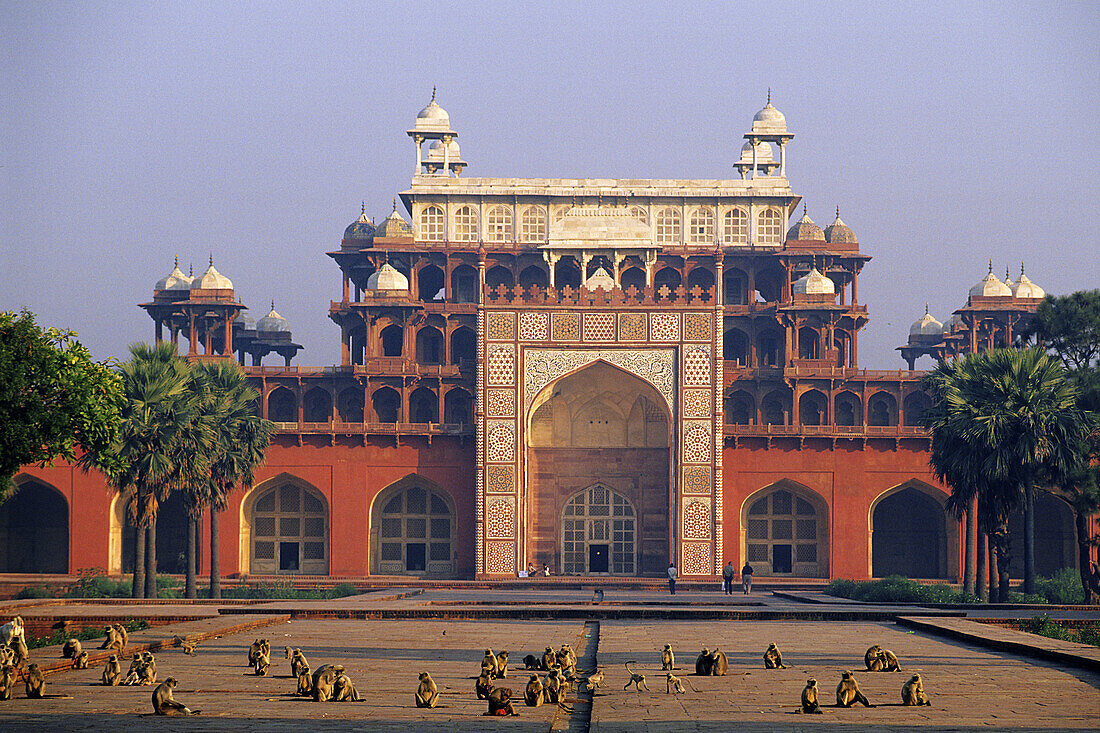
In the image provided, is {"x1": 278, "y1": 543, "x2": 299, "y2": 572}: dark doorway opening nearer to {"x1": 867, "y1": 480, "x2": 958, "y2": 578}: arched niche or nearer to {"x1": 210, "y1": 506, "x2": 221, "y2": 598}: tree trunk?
{"x1": 210, "y1": 506, "x2": 221, "y2": 598}: tree trunk

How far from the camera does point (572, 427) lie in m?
46.2

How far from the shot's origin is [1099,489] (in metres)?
32.1

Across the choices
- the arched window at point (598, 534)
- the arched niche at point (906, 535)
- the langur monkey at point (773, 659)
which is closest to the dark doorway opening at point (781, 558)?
the arched niche at point (906, 535)

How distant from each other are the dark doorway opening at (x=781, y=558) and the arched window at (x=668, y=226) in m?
13.4

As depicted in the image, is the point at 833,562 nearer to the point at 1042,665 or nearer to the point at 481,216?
the point at 481,216

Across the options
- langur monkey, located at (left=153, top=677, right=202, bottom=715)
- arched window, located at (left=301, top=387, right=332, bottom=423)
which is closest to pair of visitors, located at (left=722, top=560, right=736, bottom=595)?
arched window, located at (left=301, top=387, right=332, bottom=423)

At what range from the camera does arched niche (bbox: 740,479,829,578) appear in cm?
4509

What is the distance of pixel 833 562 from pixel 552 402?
1046cm

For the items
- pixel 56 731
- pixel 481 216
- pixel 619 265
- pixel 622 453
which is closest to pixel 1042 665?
pixel 56 731

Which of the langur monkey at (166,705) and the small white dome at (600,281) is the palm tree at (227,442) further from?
the langur monkey at (166,705)

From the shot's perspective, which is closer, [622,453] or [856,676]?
[856,676]

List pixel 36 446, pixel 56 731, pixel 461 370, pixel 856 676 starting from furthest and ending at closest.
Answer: pixel 461 370 < pixel 36 446 < pixel 856 676 < pixel 56 731

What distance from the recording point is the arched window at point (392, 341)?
5097 centimetres

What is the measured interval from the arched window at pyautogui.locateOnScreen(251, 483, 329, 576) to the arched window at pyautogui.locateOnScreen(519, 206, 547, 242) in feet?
44.1
